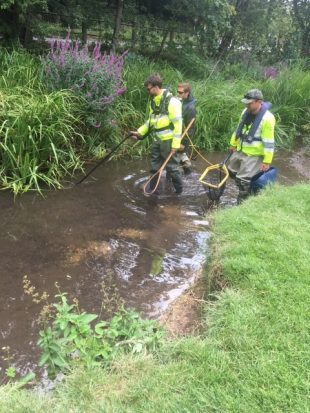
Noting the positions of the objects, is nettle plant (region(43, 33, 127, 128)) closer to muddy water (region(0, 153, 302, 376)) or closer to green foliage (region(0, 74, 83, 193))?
green foliage (region(0, 74, 83, 193))

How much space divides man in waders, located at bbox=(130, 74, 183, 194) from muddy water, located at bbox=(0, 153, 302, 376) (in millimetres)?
484

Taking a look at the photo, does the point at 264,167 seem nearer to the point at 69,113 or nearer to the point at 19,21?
the point at 69,113

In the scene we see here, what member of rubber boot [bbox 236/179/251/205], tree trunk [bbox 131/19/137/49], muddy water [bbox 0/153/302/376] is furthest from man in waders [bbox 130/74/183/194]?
tree trunk [bbox 131/19/137/49]

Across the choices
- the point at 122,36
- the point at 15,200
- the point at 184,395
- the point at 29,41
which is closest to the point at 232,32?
the point at 122,36

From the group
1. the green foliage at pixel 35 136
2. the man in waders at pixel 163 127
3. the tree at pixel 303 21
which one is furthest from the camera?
the tree at pixel 303 21

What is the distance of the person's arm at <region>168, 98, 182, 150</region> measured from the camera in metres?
6.52

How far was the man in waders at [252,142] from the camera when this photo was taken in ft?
19.1

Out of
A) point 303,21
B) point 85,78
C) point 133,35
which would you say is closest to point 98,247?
point 85,78

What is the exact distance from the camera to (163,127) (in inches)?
269

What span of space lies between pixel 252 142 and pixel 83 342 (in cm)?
394

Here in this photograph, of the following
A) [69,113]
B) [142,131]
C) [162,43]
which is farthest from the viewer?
[162,43]

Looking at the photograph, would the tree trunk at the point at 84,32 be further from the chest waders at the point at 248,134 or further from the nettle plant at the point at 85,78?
the chest waders at the point at 248,134

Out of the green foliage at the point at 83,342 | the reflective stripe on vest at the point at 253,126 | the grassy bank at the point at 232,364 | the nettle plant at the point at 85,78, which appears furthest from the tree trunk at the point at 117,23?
the green foliage at the point at 83,342

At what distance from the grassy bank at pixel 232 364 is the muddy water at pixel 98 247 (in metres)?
0.95
